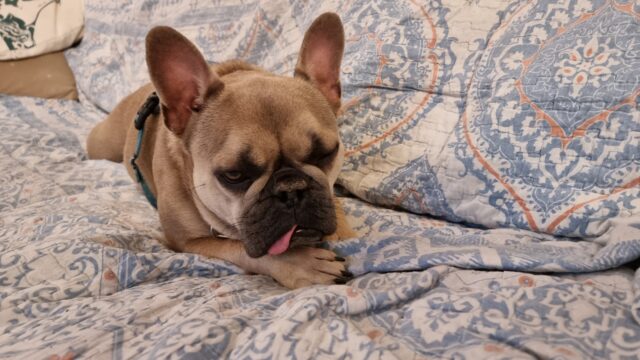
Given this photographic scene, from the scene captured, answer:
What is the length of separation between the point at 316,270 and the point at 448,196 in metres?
0.51

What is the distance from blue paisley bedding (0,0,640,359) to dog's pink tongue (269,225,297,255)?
0.32 feet

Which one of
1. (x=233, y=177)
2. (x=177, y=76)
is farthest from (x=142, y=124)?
(x=233, y=177)

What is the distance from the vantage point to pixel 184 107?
1.33m

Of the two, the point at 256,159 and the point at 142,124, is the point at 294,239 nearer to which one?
the point at 256,159

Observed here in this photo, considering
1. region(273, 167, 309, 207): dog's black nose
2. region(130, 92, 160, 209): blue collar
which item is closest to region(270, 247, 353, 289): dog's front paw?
region(273, 167, 309, 207): dog's black nose

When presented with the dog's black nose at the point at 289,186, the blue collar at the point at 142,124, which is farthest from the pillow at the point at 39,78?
the dog's black nose at the point at 289,186

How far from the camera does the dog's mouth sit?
120 centimetres

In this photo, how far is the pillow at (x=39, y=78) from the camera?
3.00 meters

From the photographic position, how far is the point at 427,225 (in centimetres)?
144

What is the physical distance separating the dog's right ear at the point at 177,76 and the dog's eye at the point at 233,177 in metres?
0.23

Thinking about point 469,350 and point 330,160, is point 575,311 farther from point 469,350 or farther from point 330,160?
point 330,160

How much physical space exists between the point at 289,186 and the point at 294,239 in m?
0.16

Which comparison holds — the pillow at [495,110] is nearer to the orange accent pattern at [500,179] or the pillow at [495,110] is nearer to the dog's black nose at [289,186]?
the orange accent pattern at [500,179]

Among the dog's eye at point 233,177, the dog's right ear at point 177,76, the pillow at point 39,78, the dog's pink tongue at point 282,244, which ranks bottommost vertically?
the pillow at point 39,78
